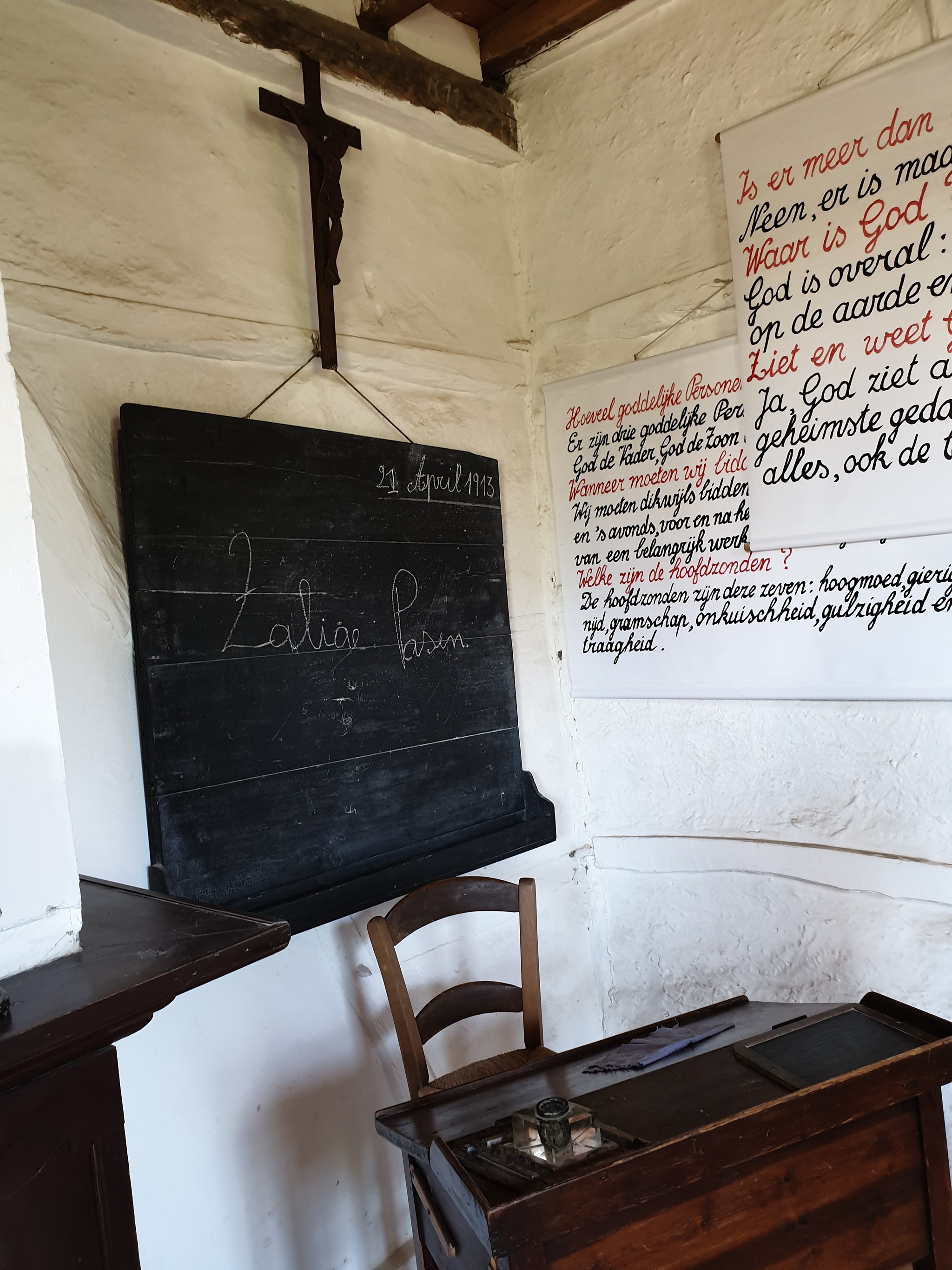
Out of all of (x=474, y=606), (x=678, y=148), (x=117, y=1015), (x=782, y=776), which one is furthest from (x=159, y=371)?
(x=782, y=776)

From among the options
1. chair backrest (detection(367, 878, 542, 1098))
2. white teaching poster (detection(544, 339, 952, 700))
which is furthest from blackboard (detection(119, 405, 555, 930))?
white teaching poster (detection(544, 339, 952, 700))

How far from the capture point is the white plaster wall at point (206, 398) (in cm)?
168

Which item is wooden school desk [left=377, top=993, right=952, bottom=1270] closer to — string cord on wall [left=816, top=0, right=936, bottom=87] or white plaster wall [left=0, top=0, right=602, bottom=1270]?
white plaster wall [left=0, top=0, right=602, bottom=1270]

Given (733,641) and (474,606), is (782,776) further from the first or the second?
(474,606)

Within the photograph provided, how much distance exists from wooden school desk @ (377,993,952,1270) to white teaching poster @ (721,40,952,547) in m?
1.11

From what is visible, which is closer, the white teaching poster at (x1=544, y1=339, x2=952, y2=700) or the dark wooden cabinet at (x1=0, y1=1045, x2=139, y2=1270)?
the dark wooden cabinet at (x1=0, y1=1045, x2=139, y2=1270)

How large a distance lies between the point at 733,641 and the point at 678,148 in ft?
4.27

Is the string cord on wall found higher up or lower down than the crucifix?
higher up

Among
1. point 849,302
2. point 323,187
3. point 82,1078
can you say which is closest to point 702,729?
point 849,302

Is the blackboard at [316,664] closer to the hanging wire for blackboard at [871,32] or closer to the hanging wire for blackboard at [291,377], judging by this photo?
the hanging wire for blackboard at [291,377]

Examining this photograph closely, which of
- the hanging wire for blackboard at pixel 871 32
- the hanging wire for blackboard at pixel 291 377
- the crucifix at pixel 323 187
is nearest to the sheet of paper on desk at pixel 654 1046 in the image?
the hanging wire for blackboard at pixel 291 377

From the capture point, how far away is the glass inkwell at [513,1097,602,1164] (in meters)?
1.22

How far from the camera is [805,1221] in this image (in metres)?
1.32

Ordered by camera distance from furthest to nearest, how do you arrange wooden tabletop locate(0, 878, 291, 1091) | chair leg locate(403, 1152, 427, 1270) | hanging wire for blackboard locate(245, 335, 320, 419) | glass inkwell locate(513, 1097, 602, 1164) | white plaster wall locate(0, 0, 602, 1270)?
hanging wire for blackboard locate(245, 335, 320, 419), white plaster wall locate(0, 0, 602, 1270), chair leg locate(403, 1152, 427, 1270), glass inkwell locate(513, 1097, 602, 1164), wooden tabletop locate(0, 878, 291, 1091)
